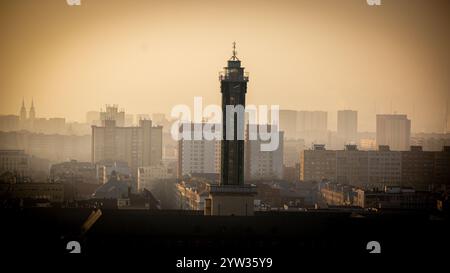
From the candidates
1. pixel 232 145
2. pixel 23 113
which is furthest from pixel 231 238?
pixel 23 113

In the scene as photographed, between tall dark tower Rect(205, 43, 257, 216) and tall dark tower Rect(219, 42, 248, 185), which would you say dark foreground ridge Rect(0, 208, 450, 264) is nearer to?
tall dark tower Rect(205, 43, 257, 216)

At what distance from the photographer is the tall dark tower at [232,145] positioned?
24.9 m

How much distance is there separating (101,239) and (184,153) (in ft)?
127

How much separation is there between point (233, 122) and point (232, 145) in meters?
0.51

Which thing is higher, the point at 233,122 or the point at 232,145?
the point at 233,122

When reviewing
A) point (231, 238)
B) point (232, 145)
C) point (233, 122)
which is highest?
point (233, 122)

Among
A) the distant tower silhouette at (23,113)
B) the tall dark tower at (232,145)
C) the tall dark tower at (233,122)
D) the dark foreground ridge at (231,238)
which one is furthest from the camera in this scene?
the distant tower silhouette at (23,113)

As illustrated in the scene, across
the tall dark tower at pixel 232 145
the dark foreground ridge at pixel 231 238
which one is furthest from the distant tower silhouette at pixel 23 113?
the dark foreground ridge at pixel 231 238

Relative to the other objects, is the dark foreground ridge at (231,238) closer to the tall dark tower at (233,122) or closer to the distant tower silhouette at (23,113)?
the tall dark tower at (233,122)

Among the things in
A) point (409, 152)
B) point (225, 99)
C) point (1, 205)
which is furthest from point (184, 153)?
point (225, 99)

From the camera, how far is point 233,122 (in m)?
25.7

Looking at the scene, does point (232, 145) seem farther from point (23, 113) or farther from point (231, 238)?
point (23, 113)

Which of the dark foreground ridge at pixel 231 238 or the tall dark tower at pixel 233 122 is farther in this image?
the tall dark tower at pixel 233 122
